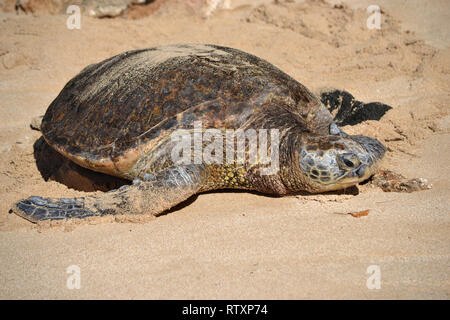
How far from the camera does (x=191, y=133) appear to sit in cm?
303

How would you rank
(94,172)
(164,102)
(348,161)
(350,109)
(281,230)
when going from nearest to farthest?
(281,230), (348,161), (164,102), (94,172), (350,109)

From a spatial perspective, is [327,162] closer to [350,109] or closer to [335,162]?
[335,162]

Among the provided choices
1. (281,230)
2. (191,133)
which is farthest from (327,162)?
(191,133)

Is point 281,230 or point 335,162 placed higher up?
point 335,162

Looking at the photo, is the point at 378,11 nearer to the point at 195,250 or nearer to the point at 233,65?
the point at 233,65

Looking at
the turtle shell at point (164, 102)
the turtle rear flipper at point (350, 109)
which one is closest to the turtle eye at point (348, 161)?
the turtle shell at point (164, 102)

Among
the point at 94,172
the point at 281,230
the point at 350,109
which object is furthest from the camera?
the point at 350,109

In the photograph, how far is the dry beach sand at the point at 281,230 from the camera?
2000mm

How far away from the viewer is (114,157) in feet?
10.3

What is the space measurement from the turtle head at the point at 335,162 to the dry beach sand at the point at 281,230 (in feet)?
0.52

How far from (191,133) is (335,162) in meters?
1.01

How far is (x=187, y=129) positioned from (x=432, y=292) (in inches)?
71.7

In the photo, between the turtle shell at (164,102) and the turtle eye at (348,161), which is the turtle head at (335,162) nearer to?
the turtle eye at (348,161)

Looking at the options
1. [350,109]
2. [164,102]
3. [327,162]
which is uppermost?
[164,102]
